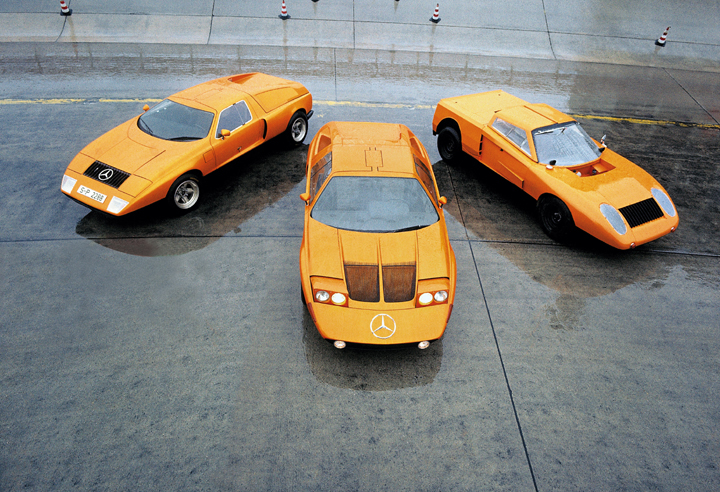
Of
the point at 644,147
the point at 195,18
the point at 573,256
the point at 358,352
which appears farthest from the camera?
the point at 195,18

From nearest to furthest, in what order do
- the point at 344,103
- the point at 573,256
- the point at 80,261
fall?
the point at 80,261 < the point at 573,256 < the point at 344,103

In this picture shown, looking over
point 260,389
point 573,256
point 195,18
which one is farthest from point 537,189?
point 195,18

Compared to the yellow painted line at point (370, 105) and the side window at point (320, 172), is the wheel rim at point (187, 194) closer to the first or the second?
the side window at point (320, 172)

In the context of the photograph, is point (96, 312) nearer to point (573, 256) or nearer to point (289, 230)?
point (289, 230)

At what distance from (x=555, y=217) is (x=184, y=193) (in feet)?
16.6

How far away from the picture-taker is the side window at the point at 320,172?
482 centimetres

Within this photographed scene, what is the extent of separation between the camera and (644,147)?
7.87 m

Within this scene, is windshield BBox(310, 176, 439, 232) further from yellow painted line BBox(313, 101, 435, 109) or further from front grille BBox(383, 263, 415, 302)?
yellow painted line BBox(313, 101, 435, 109)

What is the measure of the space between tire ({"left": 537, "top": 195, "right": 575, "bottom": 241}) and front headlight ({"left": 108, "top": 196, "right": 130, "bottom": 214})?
17.5 feet

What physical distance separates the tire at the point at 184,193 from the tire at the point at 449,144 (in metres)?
3.97

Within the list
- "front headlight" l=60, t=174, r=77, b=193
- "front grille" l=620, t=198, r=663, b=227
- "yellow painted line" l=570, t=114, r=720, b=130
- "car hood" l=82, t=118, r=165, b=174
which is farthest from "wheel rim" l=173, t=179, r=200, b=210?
"yellow painted line" l=570, t=114, r=720, b=130

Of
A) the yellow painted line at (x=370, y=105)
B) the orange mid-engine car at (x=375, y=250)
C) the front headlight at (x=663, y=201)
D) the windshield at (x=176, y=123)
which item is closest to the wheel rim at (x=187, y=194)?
the windshield at (x=176, y=123)

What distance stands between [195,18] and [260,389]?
11711 millimetres

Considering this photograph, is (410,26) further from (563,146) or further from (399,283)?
(399,283)
